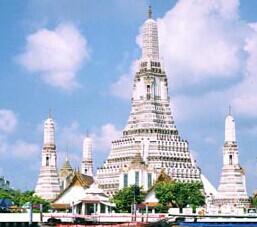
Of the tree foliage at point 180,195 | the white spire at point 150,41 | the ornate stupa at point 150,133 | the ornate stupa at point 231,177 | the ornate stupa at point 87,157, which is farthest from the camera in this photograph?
the ornate stupa at point 87,157

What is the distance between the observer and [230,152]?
111562mm

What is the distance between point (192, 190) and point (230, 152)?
25928 mm

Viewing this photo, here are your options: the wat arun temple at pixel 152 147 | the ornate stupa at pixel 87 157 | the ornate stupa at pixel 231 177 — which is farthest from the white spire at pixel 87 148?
the ornate stupa at pixel 231 177

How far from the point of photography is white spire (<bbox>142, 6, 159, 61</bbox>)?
4451 inches

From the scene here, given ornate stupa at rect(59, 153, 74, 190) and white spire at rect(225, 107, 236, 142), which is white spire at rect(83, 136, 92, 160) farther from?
white spire at rect(225, 107, 236, 142)

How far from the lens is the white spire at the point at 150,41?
4451 inches

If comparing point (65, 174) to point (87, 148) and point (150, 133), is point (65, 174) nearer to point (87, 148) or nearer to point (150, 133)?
point (87, 148)

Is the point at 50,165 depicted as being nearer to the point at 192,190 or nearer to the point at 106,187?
the point at 106,187

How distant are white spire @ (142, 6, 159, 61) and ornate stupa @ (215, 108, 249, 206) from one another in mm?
14380

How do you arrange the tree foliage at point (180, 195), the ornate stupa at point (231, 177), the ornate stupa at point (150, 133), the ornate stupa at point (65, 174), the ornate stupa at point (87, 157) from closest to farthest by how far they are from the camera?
the tree foliage at point (180, 195) < the ornate stupa at point (150, 133) < the ornate stupa at point (231, 177) < the ornate stupa at point (65, 174) < the ornate stupa at point (87, 157)

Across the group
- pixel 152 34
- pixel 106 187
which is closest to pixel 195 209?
pixel 106 187

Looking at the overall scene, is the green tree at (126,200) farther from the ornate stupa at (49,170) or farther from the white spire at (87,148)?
the white spire at (87,148)

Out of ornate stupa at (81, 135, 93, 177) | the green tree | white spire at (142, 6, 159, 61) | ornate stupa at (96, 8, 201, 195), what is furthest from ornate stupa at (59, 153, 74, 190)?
the green tree

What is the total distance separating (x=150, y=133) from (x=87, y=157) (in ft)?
70.8
